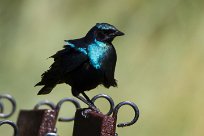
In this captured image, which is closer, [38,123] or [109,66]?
[109,66]

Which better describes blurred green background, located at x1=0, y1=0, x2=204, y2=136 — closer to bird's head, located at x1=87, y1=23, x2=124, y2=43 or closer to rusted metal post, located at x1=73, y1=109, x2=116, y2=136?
bird's head, located at x1=87, y1=23, x2=124, y2=43

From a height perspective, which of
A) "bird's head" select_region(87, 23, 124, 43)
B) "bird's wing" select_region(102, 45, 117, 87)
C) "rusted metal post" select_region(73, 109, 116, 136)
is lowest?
"rusted metal post" select_region(73, 109, 116, 136)

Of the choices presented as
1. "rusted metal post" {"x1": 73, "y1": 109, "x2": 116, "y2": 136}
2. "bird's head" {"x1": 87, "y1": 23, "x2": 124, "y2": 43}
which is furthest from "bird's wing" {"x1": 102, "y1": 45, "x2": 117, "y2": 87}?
"rusted metal post" {"x1": 73, "y1": 109, "x2": 116, "y2": 136}

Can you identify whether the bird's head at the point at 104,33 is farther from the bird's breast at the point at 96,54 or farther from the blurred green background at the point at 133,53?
the blurred green background at the point at 133,53

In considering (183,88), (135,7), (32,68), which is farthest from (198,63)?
(32,68)

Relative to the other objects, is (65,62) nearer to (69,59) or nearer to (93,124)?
(69,59)

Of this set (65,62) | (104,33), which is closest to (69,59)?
(65,62)

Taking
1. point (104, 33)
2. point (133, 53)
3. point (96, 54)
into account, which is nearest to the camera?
point (96, 54)
